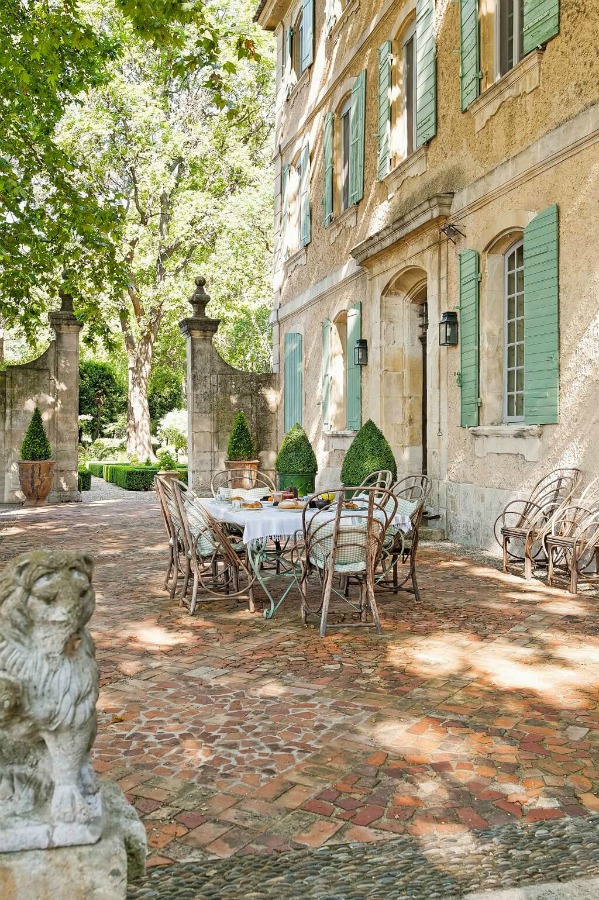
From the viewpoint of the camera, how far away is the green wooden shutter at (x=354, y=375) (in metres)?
11.9

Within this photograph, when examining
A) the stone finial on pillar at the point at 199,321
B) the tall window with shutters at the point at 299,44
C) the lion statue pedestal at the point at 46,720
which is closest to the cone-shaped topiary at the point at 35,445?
the stone finial on pillar at the point at 199,321

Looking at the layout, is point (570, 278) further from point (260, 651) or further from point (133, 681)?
point (133, 681)

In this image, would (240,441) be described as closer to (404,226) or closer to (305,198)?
(305,198)

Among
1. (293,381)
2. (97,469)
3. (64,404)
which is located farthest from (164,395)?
(293,381)

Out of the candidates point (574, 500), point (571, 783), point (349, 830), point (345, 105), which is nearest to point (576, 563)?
point (574, 500)

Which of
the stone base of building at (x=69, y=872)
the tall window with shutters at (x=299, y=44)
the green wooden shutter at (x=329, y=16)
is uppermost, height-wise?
the tall window with shutters at (x=299, y=44)

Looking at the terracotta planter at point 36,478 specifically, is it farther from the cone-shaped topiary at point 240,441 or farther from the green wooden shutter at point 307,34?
the green wooden shutter at point 307,34

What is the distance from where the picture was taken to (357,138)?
12.0m

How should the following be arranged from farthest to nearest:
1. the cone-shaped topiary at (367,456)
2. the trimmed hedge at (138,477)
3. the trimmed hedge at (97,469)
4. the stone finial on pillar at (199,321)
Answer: the trimmed hedge at (97,469)
the trimmed hedge at (138,477)
the stone finial on pillar at (199,321)
the cone-shaped topiary at (367,456)

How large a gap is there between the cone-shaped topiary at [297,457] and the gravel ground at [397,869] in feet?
32.4

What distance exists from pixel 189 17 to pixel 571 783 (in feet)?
19.9

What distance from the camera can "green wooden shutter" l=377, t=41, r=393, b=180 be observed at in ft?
35.5

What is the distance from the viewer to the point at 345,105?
516 inches

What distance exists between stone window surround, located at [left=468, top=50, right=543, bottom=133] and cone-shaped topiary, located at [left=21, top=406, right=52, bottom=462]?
30.5 ft
